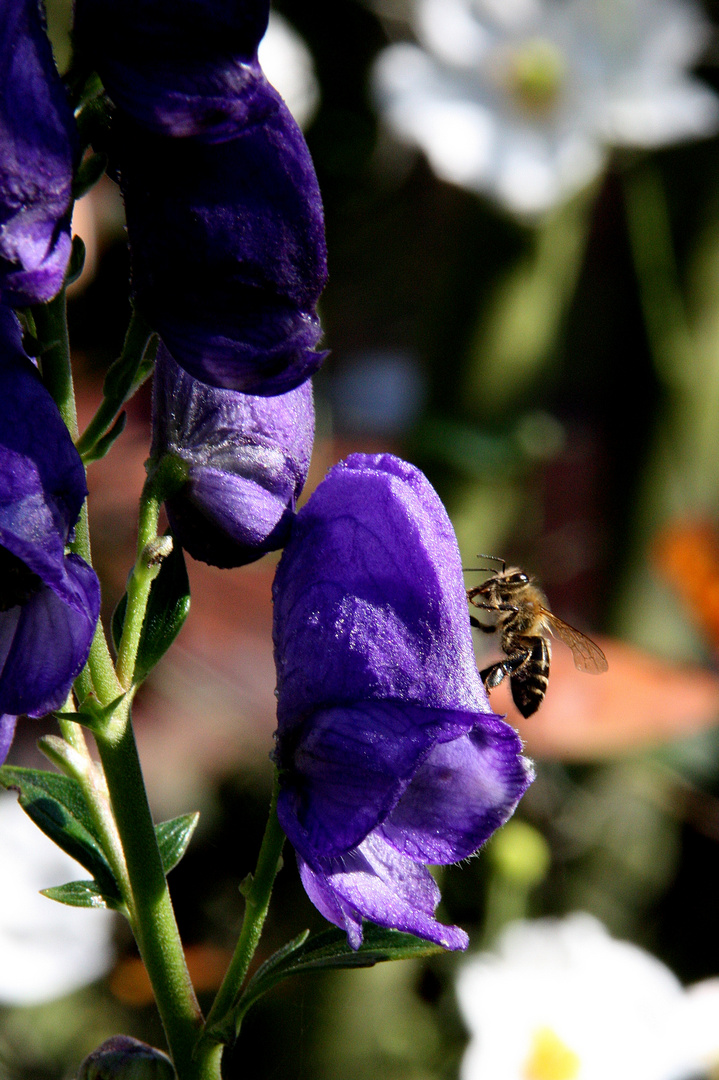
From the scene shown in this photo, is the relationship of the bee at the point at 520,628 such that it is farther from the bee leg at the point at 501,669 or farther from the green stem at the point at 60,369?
the green stem at the point at 60,369

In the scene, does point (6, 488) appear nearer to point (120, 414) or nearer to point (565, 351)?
point (120, 414)

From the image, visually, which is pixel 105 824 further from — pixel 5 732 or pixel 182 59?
pixel 182 59

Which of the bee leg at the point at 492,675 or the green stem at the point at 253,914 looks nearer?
the green stem at the point at 253,914

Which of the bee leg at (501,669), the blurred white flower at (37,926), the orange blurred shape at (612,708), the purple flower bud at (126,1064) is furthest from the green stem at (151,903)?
the orange blurred shape at (612,708)

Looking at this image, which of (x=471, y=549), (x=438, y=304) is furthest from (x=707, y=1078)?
(x=438, y=304)

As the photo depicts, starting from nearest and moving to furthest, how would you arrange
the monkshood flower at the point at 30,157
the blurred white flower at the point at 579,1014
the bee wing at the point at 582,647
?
1. the monkshood flower at the point at 30,157
2. the bee wing at the point at 582,647
3. the blurred white flower at the point at 579,1014

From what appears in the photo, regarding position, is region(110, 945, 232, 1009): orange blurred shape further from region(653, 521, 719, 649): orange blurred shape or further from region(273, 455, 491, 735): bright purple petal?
region(273, 455, 491, 735): bright purple petal
